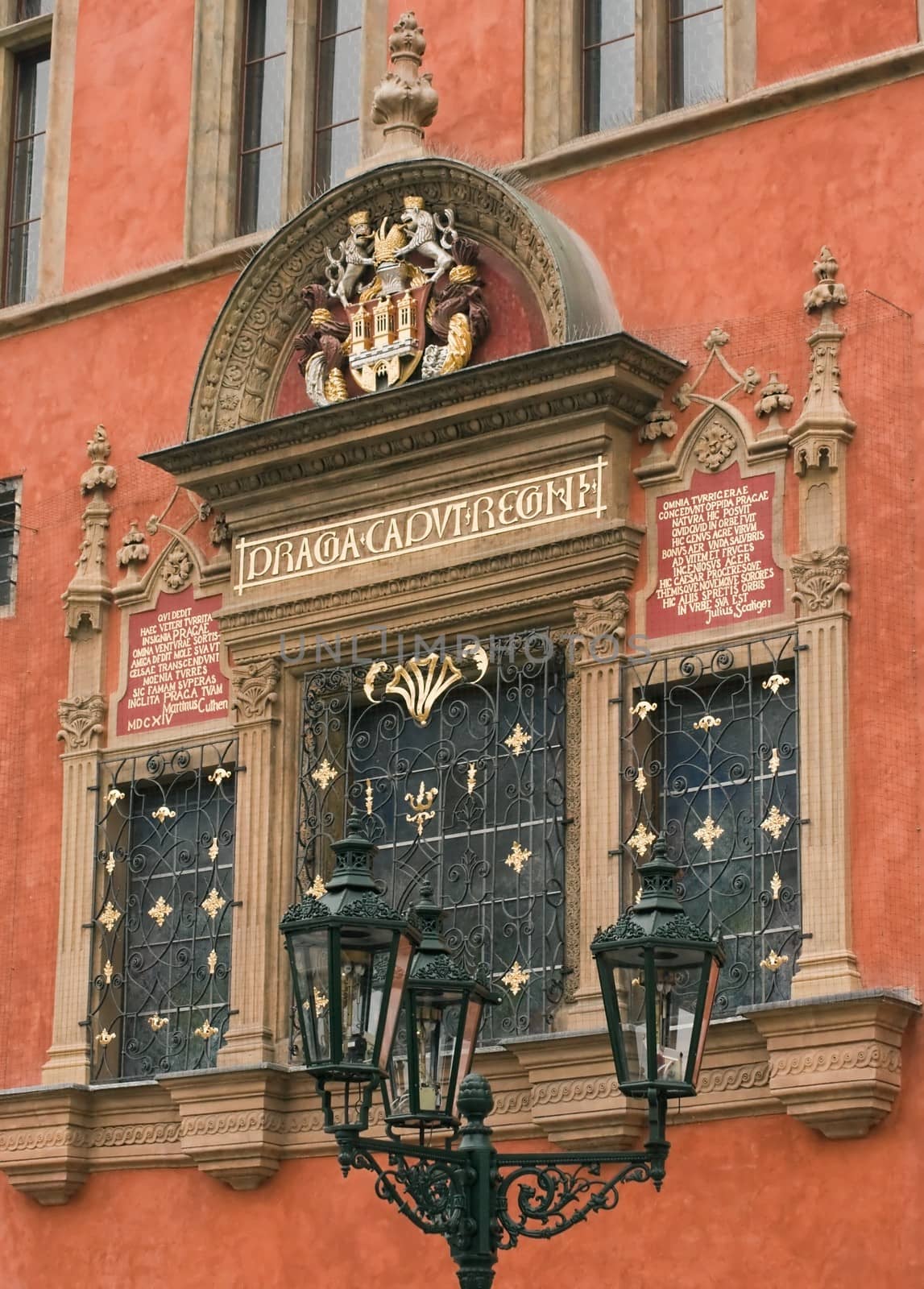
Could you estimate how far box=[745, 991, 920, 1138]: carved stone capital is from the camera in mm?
13016

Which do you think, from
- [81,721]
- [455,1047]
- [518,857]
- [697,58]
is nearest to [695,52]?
[697,58]

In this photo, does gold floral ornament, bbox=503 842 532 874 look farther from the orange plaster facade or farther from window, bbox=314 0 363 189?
window, bbox=314 0 363 189

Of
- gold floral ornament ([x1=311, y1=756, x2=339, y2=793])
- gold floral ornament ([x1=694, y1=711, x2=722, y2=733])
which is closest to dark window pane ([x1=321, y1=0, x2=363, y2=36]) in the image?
gold floral ornament ([x1=311, y1=756, x2=339, y2=793])

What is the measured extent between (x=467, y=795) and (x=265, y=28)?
5.41 meters

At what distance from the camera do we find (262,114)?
17516 mm

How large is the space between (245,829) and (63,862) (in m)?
1.47

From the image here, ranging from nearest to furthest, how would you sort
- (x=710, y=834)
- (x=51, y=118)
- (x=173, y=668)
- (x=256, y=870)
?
(x=710, y=834), (x=256, y=870), (x=173, y=668), (x=51, y=118)

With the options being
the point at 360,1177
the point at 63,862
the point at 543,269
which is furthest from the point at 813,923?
the point at 63,862

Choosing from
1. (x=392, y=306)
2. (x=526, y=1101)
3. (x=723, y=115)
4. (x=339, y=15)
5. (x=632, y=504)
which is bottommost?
(x=526, y=1101)

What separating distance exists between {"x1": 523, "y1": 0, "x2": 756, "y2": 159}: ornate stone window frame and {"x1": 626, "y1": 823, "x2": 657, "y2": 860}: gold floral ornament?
390cm

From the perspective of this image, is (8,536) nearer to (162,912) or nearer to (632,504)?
(162,912)

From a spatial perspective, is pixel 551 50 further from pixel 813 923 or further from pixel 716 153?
pixel 813 923

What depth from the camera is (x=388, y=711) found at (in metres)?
15.7

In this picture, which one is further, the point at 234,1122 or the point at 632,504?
the point at 234,1122
